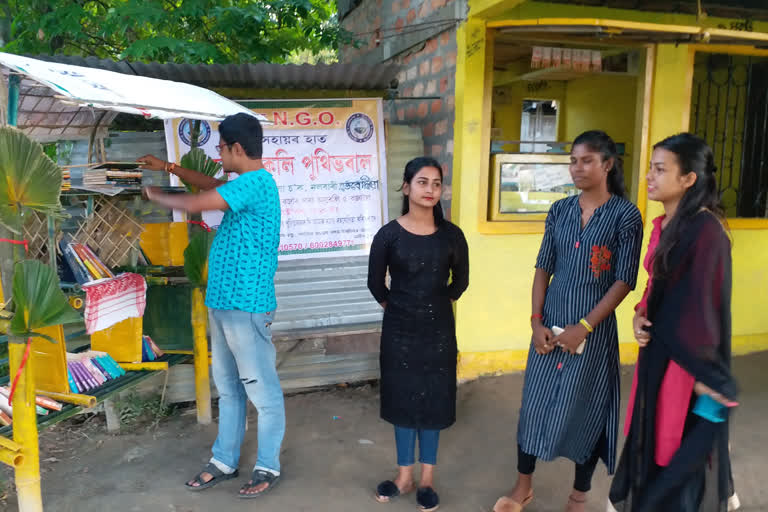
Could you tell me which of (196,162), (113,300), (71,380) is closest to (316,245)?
(196,162)

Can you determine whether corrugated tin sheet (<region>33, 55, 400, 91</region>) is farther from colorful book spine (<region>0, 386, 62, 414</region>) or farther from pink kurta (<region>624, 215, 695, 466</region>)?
pink kurta (<region>624, 215, 695, 466</region>)

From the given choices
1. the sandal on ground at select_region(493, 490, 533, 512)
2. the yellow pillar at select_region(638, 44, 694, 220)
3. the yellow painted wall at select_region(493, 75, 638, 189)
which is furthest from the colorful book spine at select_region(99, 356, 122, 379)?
the yellow painted wall at select_region(493, 75, 638, 189)

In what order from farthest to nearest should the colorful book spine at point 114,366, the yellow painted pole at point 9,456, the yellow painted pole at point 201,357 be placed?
the yellow painted pole at point 201,357 < the colorful book spine at point 114,366 < the yellow painted pole at point 9,456

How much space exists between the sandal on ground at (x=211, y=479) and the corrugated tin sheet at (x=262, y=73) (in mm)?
2551

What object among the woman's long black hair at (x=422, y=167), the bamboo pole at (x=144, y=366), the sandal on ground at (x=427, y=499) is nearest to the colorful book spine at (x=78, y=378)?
the bamboo pole at (x=144, y=366)

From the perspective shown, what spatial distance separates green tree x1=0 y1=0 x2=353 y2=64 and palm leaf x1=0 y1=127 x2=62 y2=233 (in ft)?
14.1

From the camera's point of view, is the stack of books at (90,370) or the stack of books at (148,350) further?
the stack of books at (148,350)

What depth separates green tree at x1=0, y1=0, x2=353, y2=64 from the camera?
620cm

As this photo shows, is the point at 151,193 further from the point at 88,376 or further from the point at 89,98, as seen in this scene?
the point at 88,376

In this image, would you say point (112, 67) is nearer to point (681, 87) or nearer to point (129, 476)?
point (129, 476)

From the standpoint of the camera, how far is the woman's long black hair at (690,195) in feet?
6.82

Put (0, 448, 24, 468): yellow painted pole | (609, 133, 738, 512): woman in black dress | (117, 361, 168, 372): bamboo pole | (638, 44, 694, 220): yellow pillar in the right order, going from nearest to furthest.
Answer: (609, 133, 738, 512): woman in black dress < (0, 448, 24, 468): yellow painted pole < (117, 361, 168, 372): bamboo pole < (638, 44, 694, 220): yellow pillar

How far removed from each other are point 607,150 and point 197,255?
2287 millimetres

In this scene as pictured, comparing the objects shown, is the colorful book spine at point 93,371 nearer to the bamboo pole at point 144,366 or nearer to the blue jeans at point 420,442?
the bamboo pole at point 144,366
